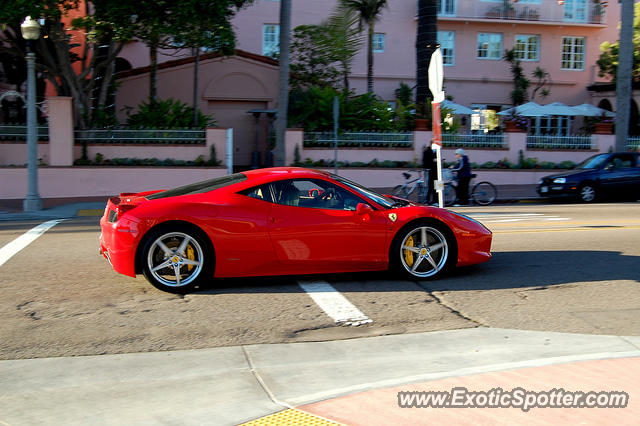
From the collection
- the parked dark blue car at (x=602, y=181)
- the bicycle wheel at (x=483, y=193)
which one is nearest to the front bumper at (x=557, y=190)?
the parked dark blue car at (x=602, y=181)

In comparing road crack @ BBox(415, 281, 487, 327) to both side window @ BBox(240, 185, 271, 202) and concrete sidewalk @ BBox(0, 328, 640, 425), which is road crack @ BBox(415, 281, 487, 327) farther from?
side window @ BBox(240, 185, 271, 202)

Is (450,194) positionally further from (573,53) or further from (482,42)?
(573,53)

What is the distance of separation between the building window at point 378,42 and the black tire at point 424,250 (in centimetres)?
2516

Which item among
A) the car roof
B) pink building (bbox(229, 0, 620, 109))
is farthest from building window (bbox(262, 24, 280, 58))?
the car roof

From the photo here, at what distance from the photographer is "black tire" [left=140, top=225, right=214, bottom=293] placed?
6.87 metres

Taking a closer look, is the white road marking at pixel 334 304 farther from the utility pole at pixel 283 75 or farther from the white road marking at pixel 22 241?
the utility pole at pixel 283 75

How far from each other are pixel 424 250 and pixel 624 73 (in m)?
18.8

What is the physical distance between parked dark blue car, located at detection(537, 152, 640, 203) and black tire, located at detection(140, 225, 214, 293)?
15.0 m

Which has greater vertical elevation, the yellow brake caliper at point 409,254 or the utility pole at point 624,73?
the utility pole at point 624,73

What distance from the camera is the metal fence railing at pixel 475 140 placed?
77.6 feet

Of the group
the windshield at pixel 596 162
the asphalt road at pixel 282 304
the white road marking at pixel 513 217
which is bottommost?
the asphalt road at pixel 282 304

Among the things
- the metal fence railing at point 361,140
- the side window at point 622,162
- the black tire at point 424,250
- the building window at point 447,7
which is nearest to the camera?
the black tire at point 424,250

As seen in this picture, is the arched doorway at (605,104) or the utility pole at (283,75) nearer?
the utility pole at (283,75)

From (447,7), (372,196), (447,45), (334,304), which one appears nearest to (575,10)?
(447,7)
